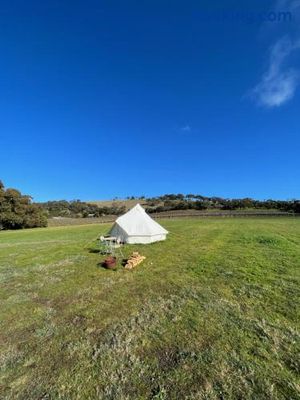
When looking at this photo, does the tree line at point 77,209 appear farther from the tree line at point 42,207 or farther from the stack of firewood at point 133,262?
the stack of firewood at point 133,262

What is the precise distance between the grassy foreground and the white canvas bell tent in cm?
815

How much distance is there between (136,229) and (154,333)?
45.8 feet

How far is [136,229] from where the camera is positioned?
19812mm

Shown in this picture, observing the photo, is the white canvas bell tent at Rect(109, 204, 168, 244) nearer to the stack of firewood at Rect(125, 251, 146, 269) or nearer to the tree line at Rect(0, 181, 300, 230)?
the stack of firewood at Rect(125, 251, 146, 269)

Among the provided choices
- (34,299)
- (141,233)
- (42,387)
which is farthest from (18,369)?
(141,233)

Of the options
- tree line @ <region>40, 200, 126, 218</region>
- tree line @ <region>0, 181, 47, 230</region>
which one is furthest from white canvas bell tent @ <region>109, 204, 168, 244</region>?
tree line @ <region>40, 200, 126, 218</region>

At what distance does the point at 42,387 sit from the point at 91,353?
3.57ft

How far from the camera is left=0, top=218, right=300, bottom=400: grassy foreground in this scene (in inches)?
168

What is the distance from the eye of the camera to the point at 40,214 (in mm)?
54500

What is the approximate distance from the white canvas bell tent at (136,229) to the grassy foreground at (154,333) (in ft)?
26.7

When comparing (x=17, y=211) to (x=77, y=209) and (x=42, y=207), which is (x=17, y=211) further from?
(x=77, y=209)

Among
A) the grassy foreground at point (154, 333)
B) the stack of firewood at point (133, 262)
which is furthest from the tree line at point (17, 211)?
the stack of firewood at point (133, 262)

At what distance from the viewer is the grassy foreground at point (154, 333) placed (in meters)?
4.27

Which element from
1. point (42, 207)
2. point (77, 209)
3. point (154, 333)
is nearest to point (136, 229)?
point (154, 333)
